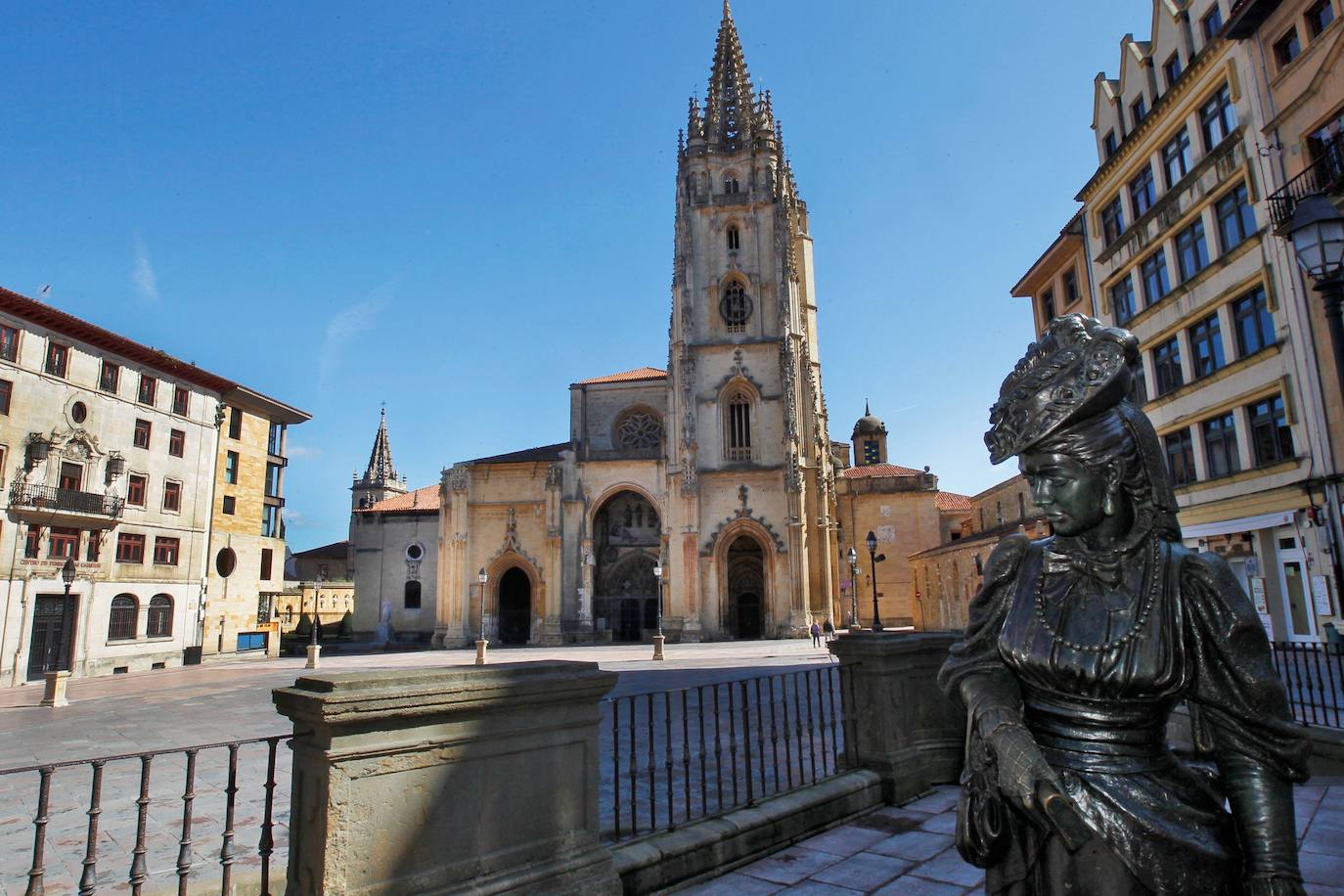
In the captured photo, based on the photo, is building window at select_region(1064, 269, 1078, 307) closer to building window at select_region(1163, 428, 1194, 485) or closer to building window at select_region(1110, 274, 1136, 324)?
building window at select_region(1110, 274, 1136, 324)

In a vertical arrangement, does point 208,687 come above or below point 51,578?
below

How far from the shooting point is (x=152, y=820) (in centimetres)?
697

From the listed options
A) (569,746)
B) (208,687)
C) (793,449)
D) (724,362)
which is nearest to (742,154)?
(724,362)

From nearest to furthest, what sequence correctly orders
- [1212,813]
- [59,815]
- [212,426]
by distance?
[1212,813] → [59,815] → [212,426]

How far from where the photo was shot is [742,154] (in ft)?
143

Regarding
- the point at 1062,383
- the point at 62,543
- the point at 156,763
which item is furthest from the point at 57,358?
the point at 1062,383

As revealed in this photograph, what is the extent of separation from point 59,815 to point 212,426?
2937cm

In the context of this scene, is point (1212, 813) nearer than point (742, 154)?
Yes

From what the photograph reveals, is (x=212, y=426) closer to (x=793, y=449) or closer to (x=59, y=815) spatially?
(x=793, y=449)

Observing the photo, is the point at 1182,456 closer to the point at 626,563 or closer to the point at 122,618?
the point at 626,563

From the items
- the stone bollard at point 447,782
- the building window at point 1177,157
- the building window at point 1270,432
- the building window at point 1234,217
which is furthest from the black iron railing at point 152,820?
the building window at point 1177,157

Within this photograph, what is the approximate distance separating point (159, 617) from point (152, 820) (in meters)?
27.0

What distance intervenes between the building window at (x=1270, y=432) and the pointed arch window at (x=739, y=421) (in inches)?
959

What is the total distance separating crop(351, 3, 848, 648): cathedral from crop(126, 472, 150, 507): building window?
558 inches
